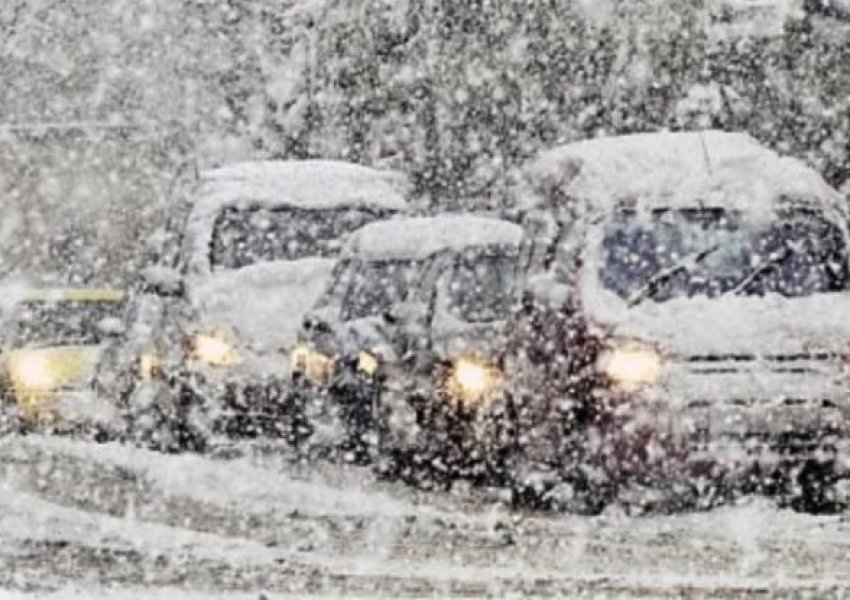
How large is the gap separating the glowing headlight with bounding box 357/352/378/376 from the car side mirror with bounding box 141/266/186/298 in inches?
68.7

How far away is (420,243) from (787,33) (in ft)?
32.6

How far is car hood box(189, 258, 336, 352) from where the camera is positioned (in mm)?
16578

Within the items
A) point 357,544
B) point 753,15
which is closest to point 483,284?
point 357,544

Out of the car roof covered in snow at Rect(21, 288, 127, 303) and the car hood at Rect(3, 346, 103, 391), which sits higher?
the car roof covered in snow at Rect(21, 288, 127, 303)

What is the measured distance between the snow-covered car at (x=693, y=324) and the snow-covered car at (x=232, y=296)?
343cm

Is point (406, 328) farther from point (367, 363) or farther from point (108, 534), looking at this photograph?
point (108, 534)

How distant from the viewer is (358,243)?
54.4 ft

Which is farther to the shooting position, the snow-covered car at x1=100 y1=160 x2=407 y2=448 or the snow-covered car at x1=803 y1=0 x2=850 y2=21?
the snow-covered car at x1=803 y1=0 x2=850 y2=21

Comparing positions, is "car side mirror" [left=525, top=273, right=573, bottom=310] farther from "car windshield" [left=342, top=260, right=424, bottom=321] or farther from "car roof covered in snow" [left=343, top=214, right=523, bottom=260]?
"car windshield" [left=342, top=260, right=424, bottom=321]

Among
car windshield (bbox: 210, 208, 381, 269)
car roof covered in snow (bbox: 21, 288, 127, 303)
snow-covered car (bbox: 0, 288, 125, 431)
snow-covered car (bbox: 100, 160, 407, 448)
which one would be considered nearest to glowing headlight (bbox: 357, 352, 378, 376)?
snow-covered car (bbox: 100, 160, 407, 448)

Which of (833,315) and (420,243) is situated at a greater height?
(420,243)

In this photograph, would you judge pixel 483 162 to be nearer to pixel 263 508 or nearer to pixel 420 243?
pixel 420 243

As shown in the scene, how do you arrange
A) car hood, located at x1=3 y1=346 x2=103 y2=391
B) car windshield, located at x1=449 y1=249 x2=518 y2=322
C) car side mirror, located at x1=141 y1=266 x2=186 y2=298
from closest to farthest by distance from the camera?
car windshield, located at x1=449 y1=249 x2=518 y2=322
car side mirror, located at x1=141 y1=266 x2=186 y2=298
car hood, located at x1=3 y1=346 x2=103 y2=391

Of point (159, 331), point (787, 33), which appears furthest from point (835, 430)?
point (787, 33)
